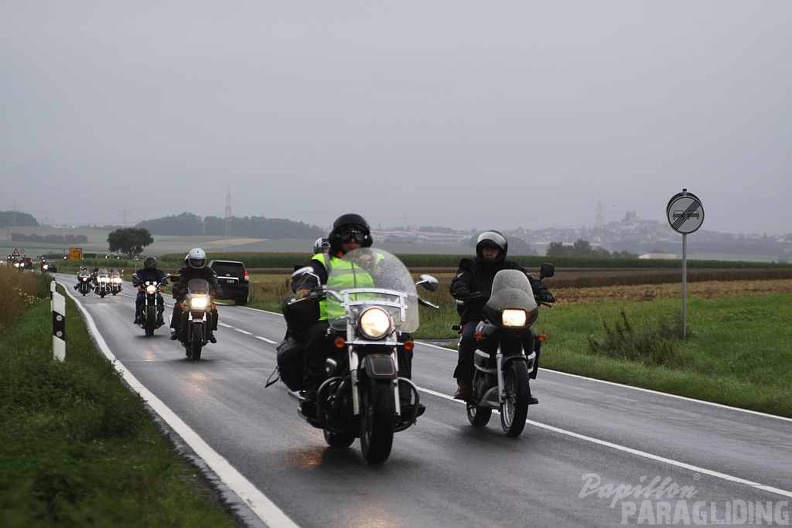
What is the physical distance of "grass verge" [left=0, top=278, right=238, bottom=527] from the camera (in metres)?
5.73

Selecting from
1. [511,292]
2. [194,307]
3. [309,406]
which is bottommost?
[309,406]

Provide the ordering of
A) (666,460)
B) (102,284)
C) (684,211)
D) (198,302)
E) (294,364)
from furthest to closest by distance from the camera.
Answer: (102,284), (684,211), (198,302), (294,364), (666,460)

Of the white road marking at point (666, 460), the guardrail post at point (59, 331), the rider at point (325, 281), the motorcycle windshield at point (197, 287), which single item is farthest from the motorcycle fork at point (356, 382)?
the motorcycle windshield at point (197, 287)

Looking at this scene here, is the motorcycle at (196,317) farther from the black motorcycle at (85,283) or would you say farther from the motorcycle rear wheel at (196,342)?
the black motorcycle at (85,283)

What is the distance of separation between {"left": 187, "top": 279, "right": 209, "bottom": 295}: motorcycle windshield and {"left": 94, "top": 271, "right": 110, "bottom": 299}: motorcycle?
112 ft

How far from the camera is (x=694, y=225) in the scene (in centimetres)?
2177

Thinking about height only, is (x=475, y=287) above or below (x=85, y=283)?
above

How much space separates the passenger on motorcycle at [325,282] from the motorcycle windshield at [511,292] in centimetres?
166

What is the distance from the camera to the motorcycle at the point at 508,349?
1044 cm

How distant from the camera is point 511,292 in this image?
10688 mm

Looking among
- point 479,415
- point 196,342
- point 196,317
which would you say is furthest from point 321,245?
point 196,317

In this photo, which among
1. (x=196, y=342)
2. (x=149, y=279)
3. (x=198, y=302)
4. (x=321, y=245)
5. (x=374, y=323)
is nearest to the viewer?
(x=374, y=323)

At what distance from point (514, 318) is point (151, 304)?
53.5 feet

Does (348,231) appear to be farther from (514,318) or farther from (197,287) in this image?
(197,287)
